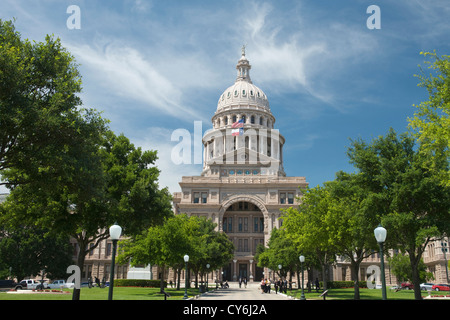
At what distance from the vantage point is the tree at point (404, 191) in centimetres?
2717

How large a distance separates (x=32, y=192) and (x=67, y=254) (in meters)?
53.6

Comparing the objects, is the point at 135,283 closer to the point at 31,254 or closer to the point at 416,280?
the point at 31,254

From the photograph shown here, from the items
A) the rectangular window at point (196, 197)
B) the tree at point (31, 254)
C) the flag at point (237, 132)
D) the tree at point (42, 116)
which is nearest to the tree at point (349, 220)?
the tree at point (42, 116)

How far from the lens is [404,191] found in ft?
90.4

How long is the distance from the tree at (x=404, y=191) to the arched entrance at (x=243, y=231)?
57.0 metres

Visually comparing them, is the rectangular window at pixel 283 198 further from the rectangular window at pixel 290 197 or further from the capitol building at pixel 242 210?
the rectangular window at pixel 290 197

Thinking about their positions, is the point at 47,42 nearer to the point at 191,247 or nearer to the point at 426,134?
the point at 426,134

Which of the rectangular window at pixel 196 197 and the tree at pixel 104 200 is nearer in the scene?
the tree at pixel 104 200

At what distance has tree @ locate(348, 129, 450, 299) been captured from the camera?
89.1ft

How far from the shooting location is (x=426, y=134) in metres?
21.6

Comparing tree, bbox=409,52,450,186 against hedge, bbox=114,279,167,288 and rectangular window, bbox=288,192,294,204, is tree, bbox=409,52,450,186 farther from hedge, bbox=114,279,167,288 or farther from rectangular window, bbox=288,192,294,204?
rectangular window, bbox=288,192,294,204

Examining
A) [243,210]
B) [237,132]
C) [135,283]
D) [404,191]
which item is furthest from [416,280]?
[237,132]

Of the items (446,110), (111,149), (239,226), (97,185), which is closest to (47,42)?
(97,185)

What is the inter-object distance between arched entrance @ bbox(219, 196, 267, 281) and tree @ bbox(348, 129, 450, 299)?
5702cm
